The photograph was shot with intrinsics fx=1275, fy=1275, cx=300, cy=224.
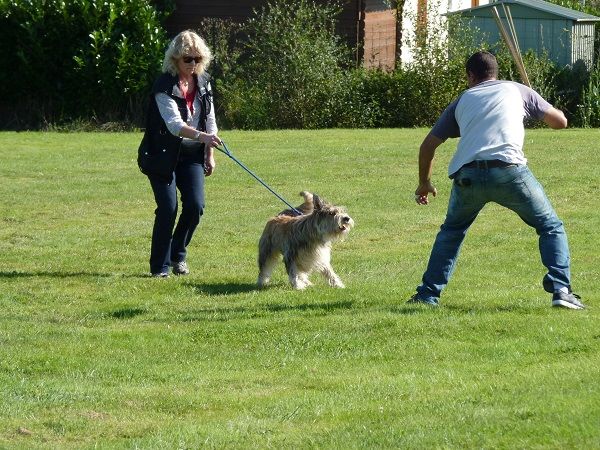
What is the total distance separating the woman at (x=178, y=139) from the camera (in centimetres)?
1079

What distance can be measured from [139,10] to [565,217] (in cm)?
1285

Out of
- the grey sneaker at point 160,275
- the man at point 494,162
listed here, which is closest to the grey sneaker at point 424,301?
the man at point 494,162

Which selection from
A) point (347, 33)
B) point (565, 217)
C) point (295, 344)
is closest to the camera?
point (295, 344)

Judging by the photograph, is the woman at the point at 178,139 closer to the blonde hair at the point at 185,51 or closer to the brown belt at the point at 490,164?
the blonde hair at the point at 185,51

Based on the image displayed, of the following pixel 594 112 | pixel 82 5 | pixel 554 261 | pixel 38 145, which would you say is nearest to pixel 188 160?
pixel 554 261

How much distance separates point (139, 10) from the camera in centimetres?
2555

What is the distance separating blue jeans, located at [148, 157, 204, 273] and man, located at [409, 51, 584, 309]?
2.72 metres

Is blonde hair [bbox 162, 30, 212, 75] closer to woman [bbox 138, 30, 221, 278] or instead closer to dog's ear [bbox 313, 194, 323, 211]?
woman [bbox 138, 30, 221, 278]

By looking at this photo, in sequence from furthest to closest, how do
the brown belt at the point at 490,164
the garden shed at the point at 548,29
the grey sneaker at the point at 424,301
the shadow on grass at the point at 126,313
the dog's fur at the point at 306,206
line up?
the garden shed at the point at 548,29 < the dog's fur at the point at 306,206 < the shadow on grass at the point at 126,313 < the grey sneaker at the point at 424,301 < the brown belt at the point at 490,164

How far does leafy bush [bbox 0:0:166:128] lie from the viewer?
25.5m

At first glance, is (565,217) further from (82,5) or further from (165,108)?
(82,5)

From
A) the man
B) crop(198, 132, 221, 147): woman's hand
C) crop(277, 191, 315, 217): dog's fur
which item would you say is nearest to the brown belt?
the man

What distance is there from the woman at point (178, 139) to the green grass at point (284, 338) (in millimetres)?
535

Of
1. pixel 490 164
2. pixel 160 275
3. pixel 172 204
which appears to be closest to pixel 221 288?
pixel 160 275
